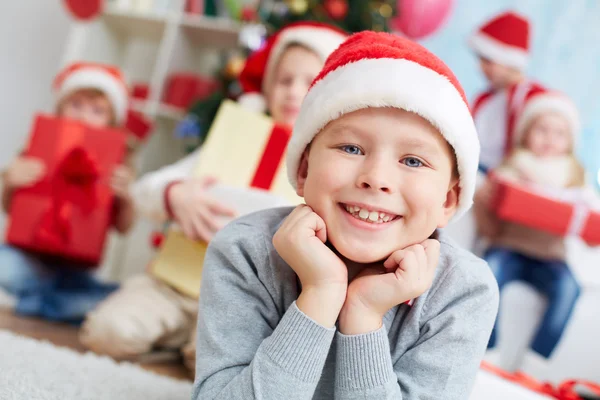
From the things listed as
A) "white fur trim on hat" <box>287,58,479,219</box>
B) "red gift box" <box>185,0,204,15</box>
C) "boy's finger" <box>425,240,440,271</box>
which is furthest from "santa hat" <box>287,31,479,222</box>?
"red gift box" <box>185,0,204,15</box>

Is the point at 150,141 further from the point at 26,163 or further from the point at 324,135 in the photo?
the point at 324,135

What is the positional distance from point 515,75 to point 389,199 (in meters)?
1.76

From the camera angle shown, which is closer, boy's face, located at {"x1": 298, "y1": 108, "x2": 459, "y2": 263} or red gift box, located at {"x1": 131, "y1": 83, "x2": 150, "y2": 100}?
boy's face, located at {"x1": 298, "y1": 108, "x2": 459, "y2": 263}

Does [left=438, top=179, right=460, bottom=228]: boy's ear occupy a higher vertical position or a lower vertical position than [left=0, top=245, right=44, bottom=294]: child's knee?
higher

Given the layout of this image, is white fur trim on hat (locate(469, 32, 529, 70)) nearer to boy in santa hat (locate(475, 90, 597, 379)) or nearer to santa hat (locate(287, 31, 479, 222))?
boy in santa hat (locate(475, 90, 597, 379))

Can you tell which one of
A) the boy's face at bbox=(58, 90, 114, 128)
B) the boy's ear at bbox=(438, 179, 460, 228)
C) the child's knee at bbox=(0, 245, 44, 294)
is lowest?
the child's knee at bbox=(0, 245, 44, 294)

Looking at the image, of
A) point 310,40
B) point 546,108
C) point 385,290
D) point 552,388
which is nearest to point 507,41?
point 546,108

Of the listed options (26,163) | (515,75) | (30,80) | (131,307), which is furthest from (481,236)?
(30,80)

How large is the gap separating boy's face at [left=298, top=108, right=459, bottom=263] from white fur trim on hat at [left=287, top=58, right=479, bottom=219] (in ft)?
0.05

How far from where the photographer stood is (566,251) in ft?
6.23

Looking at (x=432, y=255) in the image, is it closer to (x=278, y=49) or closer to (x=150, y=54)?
(x=278, y=49)

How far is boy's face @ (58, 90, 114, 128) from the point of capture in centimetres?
201

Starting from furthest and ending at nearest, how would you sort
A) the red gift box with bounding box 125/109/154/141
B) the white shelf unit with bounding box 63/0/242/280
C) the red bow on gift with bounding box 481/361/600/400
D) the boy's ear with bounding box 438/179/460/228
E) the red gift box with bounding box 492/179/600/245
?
the white shelf unit with bounding box 63/0/242/280, the red gift box with bounding box 125/109/154/141, the red gift box with bounding box 492/179/600/245, the red bow on gift with bounding box 481/361/600/400, the boy's ear with bounding box 438/179/460/228

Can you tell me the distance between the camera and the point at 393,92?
740 millimetres
